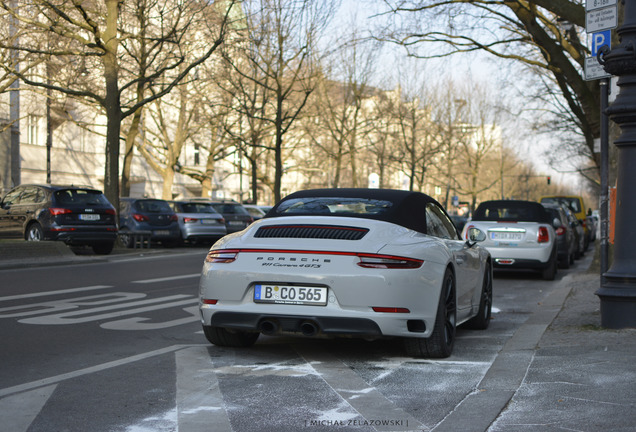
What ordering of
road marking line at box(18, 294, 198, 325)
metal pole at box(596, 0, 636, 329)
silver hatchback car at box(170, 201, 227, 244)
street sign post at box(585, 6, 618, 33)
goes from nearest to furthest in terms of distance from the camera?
metal pole at box(596, 0, 636, 329), street sign post at box(585, 6, 618, 33), road marking line at box(18, 294, 198, 325), silver hatchback car at box(170, 201, 227, 244)

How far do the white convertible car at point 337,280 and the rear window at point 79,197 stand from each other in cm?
1397

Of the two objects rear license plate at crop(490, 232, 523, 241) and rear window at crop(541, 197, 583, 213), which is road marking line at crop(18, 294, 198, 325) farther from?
rear window at crop(541, 197, 583, 213)

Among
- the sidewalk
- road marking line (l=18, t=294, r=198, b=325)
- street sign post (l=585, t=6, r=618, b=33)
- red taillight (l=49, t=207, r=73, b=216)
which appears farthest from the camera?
red taillight (l=49, t=207, r=73, b=216)

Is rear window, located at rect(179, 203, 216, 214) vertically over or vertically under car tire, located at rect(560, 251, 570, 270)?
over

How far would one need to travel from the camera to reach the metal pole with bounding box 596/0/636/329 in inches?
288

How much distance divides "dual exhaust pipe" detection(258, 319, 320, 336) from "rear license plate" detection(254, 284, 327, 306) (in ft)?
0.49

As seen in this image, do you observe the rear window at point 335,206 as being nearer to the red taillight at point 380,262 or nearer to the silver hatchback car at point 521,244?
the red taillight at point 380,262

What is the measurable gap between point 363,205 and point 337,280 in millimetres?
1150

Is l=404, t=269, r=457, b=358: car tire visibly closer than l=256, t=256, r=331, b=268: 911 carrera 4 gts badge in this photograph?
No

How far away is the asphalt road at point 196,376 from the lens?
4602mm

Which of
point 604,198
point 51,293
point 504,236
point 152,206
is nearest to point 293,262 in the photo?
point 604,198

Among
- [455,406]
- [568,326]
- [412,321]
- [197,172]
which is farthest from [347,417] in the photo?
[197,172]

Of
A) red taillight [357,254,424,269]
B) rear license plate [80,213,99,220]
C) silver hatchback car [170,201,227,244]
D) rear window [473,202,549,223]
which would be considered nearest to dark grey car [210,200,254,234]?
silver hatchback car [170,201,227,244]

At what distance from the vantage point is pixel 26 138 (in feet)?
159
